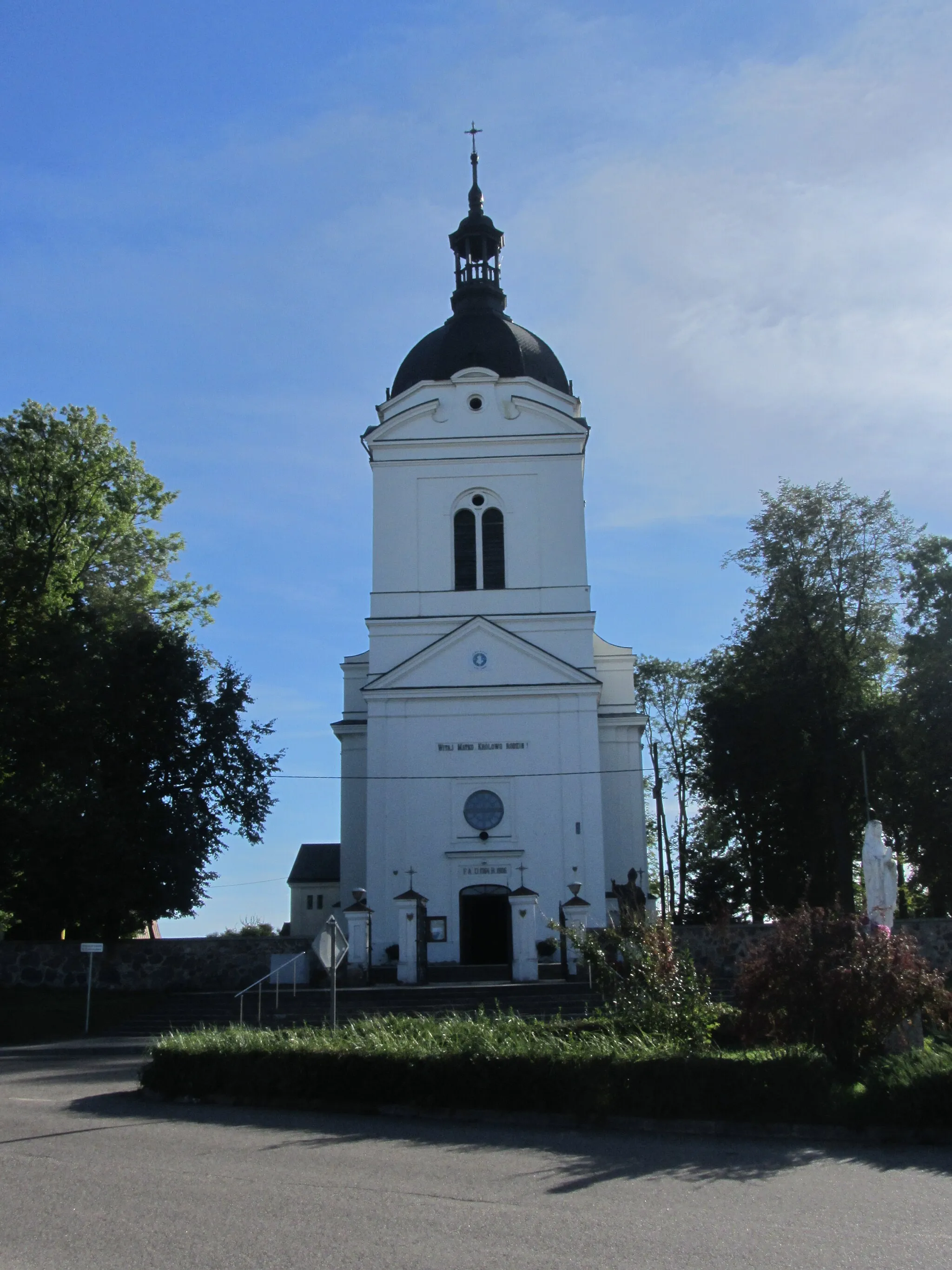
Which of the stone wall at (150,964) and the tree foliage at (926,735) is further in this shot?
the tree foliage at (926,735)

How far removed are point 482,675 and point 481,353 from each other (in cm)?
1024

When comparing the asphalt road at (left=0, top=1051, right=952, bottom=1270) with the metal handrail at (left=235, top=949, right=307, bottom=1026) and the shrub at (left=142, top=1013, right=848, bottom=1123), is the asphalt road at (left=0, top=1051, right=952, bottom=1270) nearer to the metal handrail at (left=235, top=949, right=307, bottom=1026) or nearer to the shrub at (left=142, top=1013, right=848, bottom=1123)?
the shrub at (left=142, top=1013, right=848, bottom=1123)

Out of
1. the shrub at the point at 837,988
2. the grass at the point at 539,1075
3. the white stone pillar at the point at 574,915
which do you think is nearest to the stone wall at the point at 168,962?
the white stone pillar at the point at 574,915

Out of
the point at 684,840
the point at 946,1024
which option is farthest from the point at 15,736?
the point at 684,840

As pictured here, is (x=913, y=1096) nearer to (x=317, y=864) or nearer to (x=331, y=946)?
(x=331, y=946)

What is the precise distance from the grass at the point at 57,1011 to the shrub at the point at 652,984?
11593mm

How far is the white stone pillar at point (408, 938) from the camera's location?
25.1 metres

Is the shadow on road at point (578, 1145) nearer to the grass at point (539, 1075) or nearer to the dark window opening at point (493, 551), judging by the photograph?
the grass at point (539, 1075)

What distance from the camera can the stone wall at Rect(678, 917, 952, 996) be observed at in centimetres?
2306

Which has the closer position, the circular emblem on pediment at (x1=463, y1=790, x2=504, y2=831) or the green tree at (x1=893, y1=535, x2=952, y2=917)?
the green tree at (x1=893, y1=535, x2=952, y2=917)

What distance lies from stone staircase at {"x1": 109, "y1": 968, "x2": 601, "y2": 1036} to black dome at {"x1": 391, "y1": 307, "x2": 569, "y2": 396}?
18759 millimetres

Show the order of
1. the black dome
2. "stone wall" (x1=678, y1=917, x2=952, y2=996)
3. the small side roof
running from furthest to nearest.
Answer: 1. the small side roof
2. the black dome
3. "stone wall" (x1=678, y1=917, x2=952, y2=996)

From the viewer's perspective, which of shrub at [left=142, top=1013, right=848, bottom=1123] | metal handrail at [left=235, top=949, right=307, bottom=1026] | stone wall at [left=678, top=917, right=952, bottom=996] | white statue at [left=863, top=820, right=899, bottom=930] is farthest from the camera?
stone wall at [left=678, top=917, right=952, bottom=996]

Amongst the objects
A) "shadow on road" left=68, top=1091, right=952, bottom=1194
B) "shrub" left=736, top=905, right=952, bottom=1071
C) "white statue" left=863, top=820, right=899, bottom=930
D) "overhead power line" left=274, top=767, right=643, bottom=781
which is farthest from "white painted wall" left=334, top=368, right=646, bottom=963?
"shadow on road" left=68, top=1091, right=952, bottom=1194
